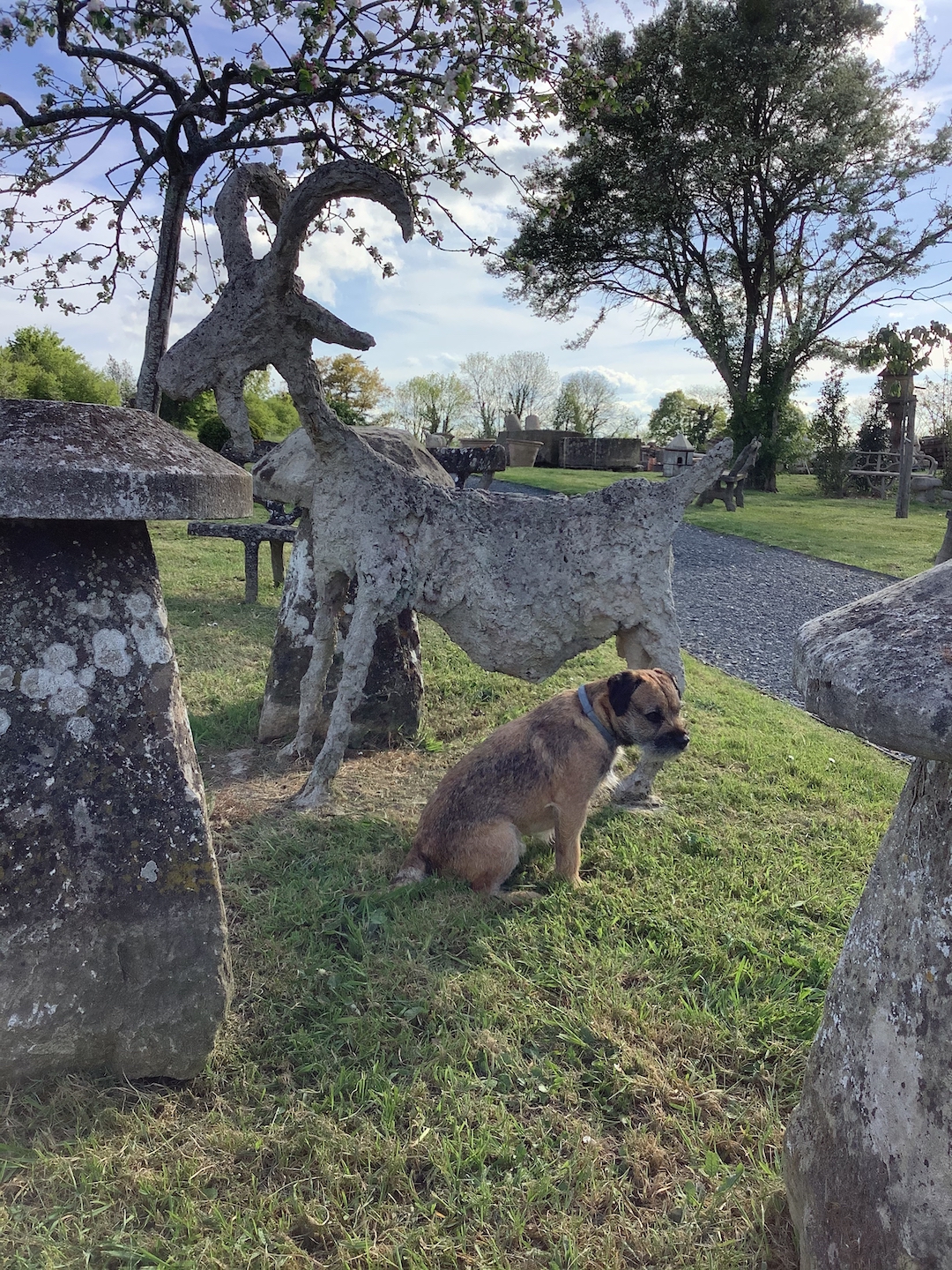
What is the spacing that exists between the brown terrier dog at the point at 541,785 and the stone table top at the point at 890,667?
2123mm

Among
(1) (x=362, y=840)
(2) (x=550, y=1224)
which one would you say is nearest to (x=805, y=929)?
(2) (x=550, y=1224)

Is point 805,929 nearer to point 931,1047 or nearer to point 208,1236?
point 931,1047

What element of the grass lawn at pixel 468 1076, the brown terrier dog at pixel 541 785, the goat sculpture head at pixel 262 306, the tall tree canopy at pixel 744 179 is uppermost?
the tall tree canopy at pixel 744 179

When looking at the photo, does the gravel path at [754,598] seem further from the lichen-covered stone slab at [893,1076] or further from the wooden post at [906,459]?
the wooden post at [906,459]

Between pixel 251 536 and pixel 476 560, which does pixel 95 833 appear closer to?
pixel 476 560

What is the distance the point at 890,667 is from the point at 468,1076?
2.18 m

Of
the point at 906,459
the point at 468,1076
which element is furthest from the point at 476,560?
the point at 906,459

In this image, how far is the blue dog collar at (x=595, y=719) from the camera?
4.11m

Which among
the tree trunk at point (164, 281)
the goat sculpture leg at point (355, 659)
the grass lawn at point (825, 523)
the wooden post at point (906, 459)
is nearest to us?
the goat sculpture leg at point (355, 659)

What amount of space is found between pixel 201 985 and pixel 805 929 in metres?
2.77

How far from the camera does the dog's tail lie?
4.02 metres

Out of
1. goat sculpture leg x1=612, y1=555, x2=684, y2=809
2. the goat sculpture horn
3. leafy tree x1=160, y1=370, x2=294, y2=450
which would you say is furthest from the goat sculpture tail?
leafy tree x1=160, y1=370, x2=294, y2=450

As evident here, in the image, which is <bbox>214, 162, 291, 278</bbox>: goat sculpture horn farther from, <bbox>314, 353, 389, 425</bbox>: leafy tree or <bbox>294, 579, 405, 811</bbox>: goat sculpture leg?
<bbox>314, 353, 389, 425</bbox>: leafy tree

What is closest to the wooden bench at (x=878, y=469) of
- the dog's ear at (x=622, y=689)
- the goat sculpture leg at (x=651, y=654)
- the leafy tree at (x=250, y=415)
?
the leafy tree at (x=250, y=415)
